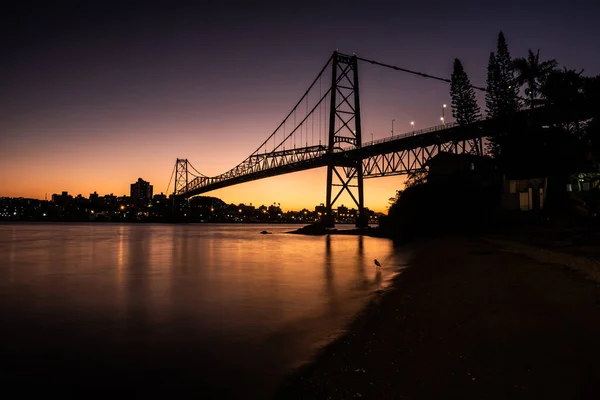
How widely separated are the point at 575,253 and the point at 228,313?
38.0 ft

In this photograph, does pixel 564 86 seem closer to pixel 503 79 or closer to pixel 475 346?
pixel 503 79

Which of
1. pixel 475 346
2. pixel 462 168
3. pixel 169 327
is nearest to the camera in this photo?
pixel 475 346

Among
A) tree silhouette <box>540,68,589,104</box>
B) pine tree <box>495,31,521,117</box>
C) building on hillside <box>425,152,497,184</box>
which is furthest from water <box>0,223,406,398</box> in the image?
pine tree <box>495,31,521,117</box>

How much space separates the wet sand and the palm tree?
32.4 m

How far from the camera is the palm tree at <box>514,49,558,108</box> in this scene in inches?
1414

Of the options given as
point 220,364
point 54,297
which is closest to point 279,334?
point 220,364

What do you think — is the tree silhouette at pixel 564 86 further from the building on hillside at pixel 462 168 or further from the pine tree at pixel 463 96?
the pine tree at pixel 463 96

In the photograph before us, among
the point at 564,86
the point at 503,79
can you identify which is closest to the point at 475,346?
the point at 564,86

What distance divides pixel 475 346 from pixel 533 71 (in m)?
38.4

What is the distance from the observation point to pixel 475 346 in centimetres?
546

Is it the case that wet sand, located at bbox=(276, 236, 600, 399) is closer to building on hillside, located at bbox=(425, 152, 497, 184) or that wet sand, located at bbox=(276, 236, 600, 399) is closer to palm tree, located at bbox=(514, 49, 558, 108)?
building on hillside, located at bbox=(425, 152, 497, 184)

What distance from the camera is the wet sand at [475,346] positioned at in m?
4.29

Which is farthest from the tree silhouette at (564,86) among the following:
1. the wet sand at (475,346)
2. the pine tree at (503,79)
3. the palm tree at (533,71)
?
the wet sand at (475,346)

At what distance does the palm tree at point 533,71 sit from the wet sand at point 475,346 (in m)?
32.4
